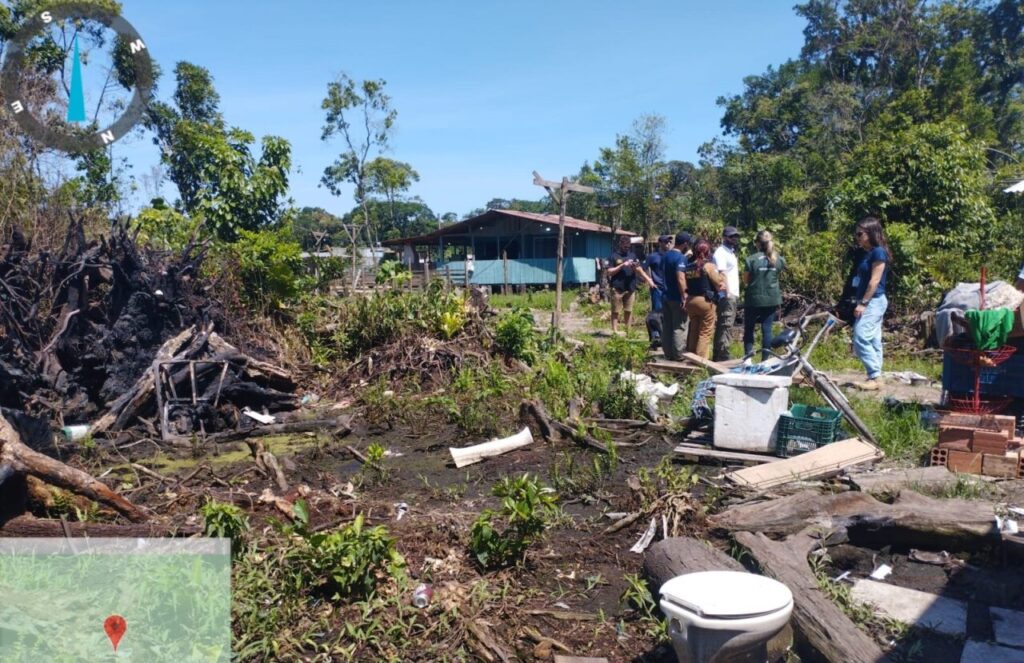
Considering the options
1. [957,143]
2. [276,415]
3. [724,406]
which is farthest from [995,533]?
[957,143]

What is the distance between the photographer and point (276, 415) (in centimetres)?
908

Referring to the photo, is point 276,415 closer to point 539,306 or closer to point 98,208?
point 98,208

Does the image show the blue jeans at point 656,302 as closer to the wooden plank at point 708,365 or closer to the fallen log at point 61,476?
the wooden plank at point 708,365

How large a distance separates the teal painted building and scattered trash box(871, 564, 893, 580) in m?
25.9

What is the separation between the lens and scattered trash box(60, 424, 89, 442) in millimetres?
7688

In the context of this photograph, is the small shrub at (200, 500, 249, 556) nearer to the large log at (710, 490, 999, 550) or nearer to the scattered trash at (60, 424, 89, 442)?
the large log at (710, 490, 999, 550)

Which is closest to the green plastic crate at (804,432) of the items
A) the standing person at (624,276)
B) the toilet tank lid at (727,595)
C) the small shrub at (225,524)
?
the toilet tank lid at (727,595)

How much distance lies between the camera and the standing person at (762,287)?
940 centimetres

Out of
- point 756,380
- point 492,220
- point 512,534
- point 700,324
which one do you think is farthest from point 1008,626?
point 492,220

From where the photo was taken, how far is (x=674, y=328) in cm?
1010

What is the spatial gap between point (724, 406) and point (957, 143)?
38.1 feet

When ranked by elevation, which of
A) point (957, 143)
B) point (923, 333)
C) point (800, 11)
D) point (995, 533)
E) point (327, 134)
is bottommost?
point (995, 533)

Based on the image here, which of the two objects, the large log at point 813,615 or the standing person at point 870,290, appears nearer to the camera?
the large log at point 813,615

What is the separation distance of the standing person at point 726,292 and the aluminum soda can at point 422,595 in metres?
6.96
